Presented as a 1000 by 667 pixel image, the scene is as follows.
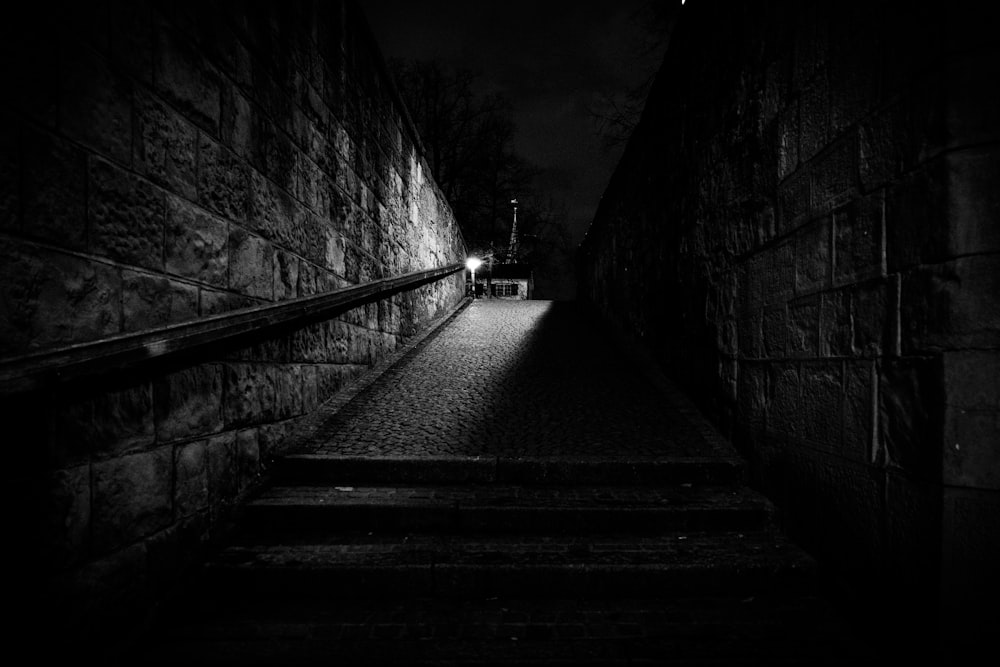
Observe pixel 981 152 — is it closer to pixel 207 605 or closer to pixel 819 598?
pixel 819 598

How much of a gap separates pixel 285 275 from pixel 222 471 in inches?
49.1

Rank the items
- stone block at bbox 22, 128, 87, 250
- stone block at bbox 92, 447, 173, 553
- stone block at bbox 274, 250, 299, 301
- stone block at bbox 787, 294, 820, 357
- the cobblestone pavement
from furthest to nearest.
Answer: the cobblestone pavement < stone block at bbox 274, 250, 299, 301 < stone block at bbox 787, 294, 820, 357 < stone block at bbox 92, 447, 173, 553 < stone block at bbox 22, 128, 87, 250

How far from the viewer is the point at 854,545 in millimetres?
1863

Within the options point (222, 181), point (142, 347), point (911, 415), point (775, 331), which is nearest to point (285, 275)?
point (222, 181)

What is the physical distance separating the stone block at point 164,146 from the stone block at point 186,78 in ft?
0.25

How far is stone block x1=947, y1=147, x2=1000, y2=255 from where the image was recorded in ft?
4.70

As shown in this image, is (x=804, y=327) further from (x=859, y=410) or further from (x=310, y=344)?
(x=310, y=344)

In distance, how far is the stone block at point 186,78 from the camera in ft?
6.23

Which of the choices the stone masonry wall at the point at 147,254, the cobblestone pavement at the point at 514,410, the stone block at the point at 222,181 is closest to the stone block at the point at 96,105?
the stone masonry wall at the point at 147,254

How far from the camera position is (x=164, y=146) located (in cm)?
192

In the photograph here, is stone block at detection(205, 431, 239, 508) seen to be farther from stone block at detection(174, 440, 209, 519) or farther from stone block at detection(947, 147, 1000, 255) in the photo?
stone block at detection(947, 147, 1000, 255)

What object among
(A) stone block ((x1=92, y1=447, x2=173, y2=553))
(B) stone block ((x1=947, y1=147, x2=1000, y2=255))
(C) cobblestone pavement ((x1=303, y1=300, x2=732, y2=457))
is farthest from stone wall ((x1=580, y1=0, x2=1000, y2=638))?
(A) stone block ((x1=92, y1=447, x2=173, y2=553))

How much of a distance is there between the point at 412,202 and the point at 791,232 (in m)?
4.87

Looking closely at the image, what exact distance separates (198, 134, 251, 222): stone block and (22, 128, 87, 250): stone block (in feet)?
2.02
